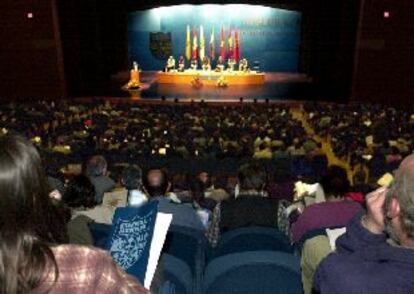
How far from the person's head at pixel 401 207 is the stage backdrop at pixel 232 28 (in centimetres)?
2386

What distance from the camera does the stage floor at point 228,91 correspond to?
18906mm

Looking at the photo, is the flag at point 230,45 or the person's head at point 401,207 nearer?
the person's head at point 401,207

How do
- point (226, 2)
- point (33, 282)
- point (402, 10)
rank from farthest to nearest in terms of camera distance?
1. point (226, 2)
2. point (402, 10)
3. point (33, 282)

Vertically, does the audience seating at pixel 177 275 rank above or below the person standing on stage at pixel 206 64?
above

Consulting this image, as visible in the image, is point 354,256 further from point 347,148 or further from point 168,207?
point 347,148

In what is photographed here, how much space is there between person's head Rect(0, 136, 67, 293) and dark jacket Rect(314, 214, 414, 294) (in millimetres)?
816

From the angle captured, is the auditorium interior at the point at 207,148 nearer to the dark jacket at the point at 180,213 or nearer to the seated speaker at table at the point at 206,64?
the dark jacket at the point at 180,213

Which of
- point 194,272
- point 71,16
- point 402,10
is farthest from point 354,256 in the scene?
point 71,16

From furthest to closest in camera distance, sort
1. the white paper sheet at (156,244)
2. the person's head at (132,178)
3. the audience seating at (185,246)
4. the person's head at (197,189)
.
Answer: the person's head at (197,189) → the person's head at (132,178) → the audience seating at (185,246) → the white paper sheet at (156,244)

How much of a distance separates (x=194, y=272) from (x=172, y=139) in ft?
24.6

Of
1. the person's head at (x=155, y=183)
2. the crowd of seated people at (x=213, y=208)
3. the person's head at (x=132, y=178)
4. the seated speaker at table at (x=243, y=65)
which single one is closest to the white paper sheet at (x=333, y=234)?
the crowd of seated people at (x=213, y=208)

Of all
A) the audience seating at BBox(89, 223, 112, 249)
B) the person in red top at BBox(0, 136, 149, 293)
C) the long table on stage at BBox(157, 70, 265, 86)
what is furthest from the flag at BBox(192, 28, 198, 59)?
the person in red top at BBox(0, 136, 149, 293)

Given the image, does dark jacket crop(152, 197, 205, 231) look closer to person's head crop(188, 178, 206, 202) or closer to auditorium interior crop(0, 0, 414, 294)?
auditorium interior crop(0, 0, 414, 294)

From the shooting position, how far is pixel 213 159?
8680 mm
